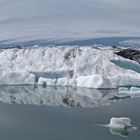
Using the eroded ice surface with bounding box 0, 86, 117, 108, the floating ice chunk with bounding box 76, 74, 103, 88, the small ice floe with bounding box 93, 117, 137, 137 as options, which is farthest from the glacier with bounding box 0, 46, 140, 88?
the small ice floe with bounding box 93, 117, 137, 137

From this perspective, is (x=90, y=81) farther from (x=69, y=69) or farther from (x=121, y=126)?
(x=121, y=126)

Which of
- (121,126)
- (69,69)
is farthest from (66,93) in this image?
(121,126)

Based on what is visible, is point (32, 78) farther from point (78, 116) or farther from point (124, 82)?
point (78, 116)

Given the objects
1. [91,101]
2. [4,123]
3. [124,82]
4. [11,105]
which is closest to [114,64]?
[124,82]

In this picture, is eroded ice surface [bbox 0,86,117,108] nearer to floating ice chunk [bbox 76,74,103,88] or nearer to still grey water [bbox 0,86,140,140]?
still grey water [bbox 0,86,140,140]

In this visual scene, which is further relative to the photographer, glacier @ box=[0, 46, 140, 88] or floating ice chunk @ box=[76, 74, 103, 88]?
glacier @ box=[0, 46, 140, 88]

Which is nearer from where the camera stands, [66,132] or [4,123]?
[66,132]
